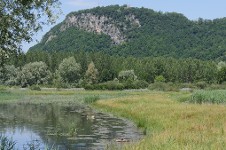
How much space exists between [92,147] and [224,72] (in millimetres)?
129228

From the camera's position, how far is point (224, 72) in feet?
492

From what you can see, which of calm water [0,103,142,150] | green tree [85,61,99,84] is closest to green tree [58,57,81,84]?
green tree [85,61,99,84]

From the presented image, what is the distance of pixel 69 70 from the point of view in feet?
505

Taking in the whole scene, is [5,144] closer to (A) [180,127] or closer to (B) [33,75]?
(A) [180,127]

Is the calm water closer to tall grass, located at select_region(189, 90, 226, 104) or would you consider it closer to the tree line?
tall grass, located at select_region(189, 90, 226, 104)

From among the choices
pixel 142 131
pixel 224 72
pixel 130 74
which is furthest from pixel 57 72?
pixel 142 131

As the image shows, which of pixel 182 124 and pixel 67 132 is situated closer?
pixel 182 124

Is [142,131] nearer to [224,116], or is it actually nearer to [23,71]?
[224,116]

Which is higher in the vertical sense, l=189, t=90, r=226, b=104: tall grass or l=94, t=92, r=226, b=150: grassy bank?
l=189, t=90, r=226, b=104: tall grass

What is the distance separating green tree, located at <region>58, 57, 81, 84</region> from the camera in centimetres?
15530

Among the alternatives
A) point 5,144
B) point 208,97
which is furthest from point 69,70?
point 5,144

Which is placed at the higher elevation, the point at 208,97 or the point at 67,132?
the point at 208,97

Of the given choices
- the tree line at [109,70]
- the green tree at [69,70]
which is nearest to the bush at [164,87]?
the tree line at [109,70]

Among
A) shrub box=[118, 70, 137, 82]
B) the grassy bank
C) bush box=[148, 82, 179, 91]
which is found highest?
shrub box=[118, 70, 137, 82]
